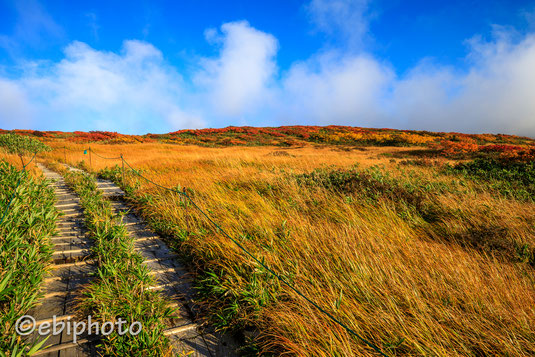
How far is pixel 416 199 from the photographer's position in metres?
5.38

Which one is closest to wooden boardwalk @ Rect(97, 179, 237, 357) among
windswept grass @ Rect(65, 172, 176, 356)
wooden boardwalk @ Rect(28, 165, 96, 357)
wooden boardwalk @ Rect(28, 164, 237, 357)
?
wooden boardwalk @ Rect(28, 164, 237, 357)

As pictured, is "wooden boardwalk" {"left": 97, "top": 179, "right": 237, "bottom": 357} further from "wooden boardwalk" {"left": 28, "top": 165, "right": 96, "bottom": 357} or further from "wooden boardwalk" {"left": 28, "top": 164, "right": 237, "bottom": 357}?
"wooden boardwalk" {"left": 28, "top": 165, "right": 96, "bottom": 357}

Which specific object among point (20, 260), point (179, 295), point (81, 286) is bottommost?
point (179, 295)

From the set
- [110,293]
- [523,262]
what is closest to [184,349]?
[110,293]

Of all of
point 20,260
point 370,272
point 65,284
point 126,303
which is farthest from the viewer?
point 65,284

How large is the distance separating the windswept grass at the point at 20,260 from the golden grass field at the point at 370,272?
1.53 m

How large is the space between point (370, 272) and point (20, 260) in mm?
3768

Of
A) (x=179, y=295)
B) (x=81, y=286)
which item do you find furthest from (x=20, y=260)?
(x=179, y=295)

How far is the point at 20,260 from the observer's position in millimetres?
2598

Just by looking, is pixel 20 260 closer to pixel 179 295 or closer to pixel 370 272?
pixel 179 295

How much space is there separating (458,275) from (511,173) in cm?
764

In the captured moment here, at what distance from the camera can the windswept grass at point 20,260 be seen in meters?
1.94

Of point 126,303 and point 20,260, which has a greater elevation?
point 20,260

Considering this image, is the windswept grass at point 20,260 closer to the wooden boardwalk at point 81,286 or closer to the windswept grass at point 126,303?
the wooden boardwalk at point 81,286
